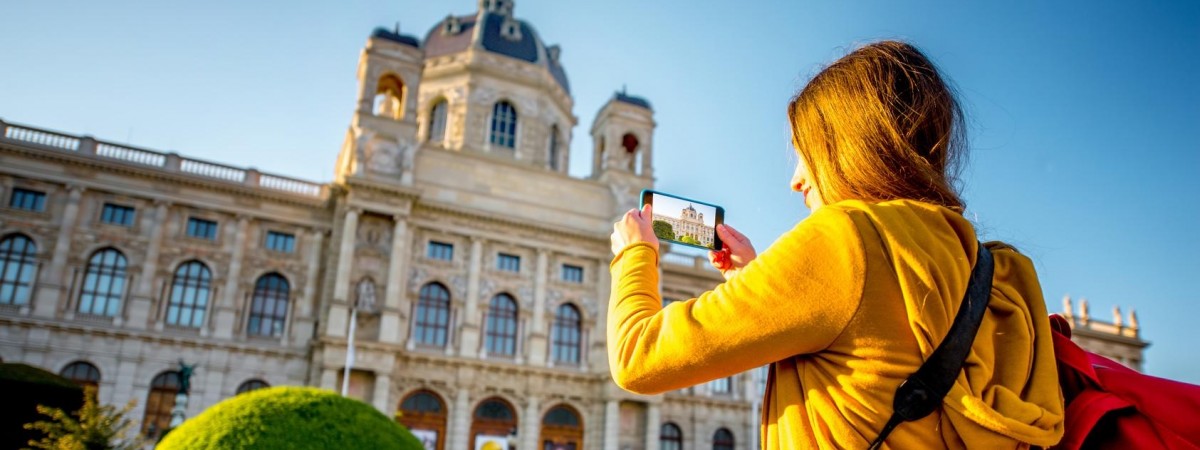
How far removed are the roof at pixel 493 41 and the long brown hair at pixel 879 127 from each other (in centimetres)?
3515

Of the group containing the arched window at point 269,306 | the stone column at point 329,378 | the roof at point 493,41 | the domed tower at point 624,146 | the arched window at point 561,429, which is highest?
the roof at point 493,41

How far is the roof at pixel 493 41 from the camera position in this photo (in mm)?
36406

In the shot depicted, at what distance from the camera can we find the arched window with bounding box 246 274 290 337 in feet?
86.6

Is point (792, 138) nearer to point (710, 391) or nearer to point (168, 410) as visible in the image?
point (168, 410)

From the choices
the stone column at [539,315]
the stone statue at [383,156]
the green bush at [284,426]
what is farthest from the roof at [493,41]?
the green bush at [284,426]

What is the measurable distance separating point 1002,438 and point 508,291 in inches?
1095

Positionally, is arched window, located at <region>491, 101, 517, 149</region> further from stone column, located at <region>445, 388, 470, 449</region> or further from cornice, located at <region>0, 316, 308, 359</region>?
cornice, located at <region>0, 316, 308, 359</region>

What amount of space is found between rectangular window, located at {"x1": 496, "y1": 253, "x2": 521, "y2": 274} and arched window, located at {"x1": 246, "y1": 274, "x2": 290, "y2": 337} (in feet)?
22.2

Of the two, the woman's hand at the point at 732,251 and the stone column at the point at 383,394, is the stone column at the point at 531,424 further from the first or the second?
the woman's hand at the point at 732,251

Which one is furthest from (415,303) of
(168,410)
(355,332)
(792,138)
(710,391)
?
(792,138)

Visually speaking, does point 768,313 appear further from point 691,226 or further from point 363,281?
point 363,281

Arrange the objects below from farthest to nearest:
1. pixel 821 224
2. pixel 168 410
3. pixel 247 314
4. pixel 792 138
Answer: pixel 247 314, pixel 168 410, pixel 792 138, pixel 821 224

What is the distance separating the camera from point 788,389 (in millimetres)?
1448

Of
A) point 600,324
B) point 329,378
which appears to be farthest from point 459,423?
point 600,324
